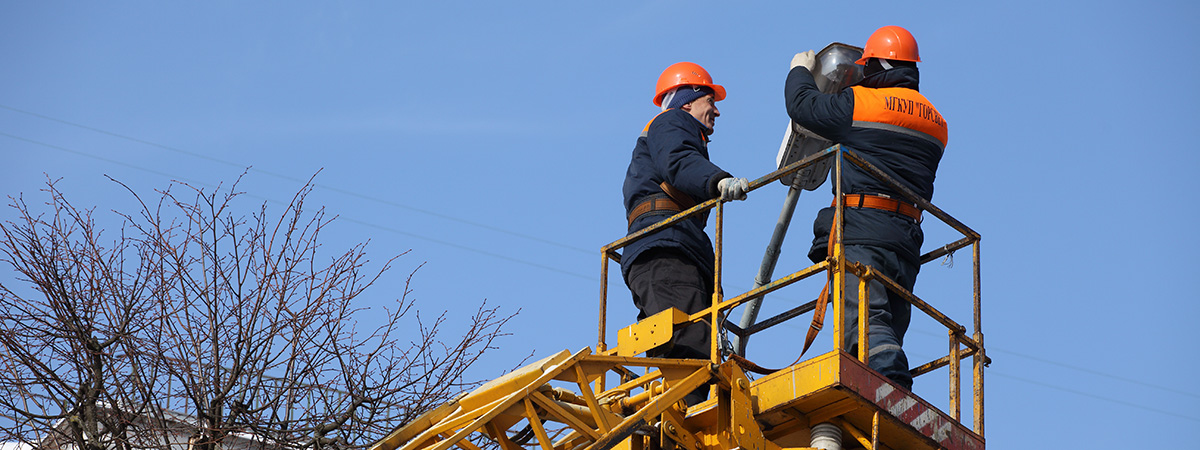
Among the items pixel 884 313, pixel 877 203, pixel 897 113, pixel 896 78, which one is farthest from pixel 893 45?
pixel 884 313

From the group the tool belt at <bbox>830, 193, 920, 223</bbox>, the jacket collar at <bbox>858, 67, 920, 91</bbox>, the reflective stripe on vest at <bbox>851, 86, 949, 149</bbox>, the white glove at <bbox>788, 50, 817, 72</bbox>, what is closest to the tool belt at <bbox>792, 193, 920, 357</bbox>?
the tool belt at <bbox>830, 193, 920, 223</bbox>

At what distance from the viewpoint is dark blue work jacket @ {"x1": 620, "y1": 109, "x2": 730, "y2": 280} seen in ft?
24.1

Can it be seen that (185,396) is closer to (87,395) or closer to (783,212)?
(87,395)

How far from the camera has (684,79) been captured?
8.48m

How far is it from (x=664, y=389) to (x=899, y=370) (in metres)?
1.14

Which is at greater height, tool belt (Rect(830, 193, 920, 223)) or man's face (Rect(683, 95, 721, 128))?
man's face (Rect(683, 95, 721, 128))

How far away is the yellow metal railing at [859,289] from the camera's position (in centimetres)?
638

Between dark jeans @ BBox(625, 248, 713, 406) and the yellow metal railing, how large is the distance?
12 centimetres

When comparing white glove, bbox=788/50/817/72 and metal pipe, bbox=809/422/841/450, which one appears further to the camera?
white glove, bbox=788/50/817/72

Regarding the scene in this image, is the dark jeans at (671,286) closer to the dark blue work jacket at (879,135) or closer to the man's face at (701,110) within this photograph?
the dark blue work jacket at (879,135)

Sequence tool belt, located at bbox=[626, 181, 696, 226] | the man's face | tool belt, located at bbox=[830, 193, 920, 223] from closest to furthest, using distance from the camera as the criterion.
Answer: tool belt, located at bbox=[830, 193, 920, 223], tool belt, located at bbox=[626, 181, 696, 226], the man's face

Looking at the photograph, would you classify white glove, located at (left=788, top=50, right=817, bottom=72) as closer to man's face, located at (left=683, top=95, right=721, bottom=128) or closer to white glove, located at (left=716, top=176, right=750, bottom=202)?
man's face, located at (left=683, top=95, right=721, bottom=128)

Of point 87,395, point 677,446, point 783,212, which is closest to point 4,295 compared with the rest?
point 87,395

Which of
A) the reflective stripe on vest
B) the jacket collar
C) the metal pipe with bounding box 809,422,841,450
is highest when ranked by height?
the jacket collar
